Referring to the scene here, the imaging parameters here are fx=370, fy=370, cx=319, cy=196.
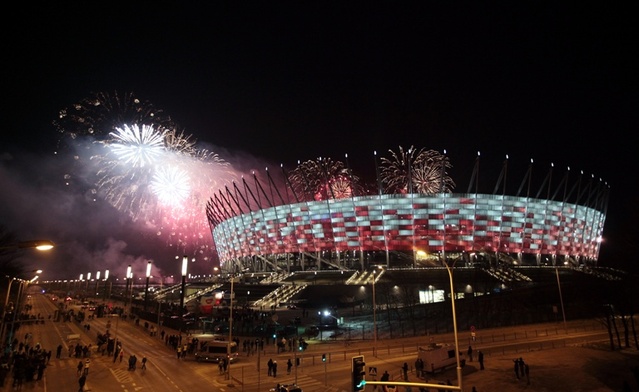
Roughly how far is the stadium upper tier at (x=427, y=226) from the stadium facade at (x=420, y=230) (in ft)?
0.78

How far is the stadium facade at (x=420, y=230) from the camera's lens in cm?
9150

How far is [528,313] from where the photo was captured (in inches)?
1948

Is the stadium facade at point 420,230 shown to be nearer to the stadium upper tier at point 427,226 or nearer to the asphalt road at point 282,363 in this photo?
the stadium upper tier at point 427,226

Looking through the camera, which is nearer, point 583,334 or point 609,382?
point 609,382

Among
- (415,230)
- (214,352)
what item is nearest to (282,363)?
(214,352)

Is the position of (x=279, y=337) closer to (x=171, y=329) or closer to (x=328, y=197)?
(x=171, y=329)

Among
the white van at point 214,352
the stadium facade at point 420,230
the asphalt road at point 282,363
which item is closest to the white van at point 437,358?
the asphalt road at point 282,363

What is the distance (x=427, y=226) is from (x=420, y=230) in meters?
1.97

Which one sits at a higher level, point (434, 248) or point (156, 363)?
point (434, 248)

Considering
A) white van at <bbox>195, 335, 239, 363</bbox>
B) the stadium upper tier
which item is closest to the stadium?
the stadium upper tier

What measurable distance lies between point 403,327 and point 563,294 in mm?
26259

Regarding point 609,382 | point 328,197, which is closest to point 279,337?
point 609,382

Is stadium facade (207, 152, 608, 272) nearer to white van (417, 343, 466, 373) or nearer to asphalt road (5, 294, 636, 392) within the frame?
asphalt road (5, 294, 636, 392)

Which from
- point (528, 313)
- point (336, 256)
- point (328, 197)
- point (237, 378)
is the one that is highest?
point (328, 197)
